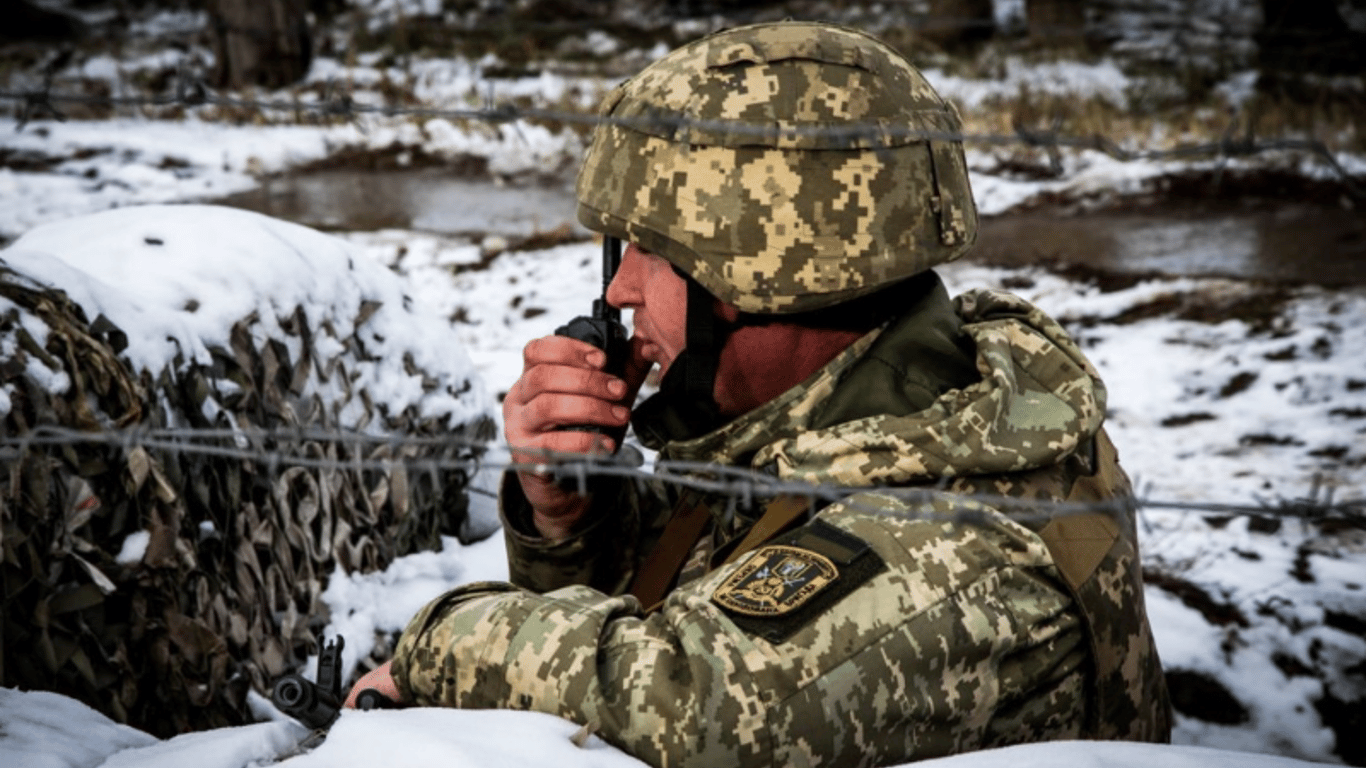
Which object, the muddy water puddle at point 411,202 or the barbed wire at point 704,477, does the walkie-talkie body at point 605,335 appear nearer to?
the barbed wire at point 704,477

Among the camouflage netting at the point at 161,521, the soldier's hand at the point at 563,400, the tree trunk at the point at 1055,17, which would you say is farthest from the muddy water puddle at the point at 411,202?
the tree trunk at the point at 1055,17

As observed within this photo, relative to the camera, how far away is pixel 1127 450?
5.26 m

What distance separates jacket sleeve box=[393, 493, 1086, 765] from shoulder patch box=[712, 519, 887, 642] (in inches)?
0.5

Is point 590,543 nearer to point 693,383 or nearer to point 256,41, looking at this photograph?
point 693,383

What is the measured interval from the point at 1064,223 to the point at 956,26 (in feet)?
23.2

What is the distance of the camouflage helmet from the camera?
2277 millimetres

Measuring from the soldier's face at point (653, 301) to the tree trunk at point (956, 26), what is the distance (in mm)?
13111

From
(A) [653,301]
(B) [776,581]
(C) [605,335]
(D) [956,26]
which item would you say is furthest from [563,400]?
(D) [956,26]

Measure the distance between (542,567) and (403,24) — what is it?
1425 centimetres

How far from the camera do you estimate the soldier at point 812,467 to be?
5.89 feet

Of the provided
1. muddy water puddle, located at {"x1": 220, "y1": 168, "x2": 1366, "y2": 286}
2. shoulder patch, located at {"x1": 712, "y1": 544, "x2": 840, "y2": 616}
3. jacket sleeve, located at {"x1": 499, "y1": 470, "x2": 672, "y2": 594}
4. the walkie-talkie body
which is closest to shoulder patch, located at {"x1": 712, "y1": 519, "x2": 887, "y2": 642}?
shoulder patch, located at {"x1": 712, "y1": 544, "x2": 840, "y2": 616}

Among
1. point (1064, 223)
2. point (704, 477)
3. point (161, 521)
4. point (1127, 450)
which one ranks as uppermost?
point (704, 477)

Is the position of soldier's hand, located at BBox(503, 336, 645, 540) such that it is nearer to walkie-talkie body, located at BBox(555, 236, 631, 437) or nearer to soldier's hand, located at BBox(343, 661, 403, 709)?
walkie-talkie body, located at BBox(555, 236, 631, 437)

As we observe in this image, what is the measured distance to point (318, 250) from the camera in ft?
13.3
